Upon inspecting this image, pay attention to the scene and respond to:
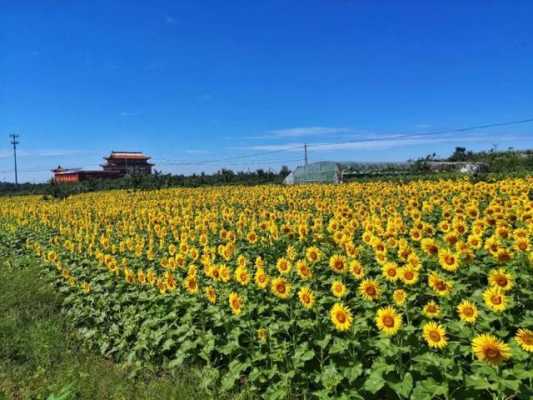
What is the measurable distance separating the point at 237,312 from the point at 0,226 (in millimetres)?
11750

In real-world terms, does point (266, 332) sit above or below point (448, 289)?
below

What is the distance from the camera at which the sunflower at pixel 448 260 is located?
11.7 ft

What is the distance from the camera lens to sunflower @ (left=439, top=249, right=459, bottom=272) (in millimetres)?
3576

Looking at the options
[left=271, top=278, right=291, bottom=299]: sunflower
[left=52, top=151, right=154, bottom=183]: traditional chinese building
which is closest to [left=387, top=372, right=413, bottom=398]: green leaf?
[left=271, top=278, right=291, bottom=299]: sunflower

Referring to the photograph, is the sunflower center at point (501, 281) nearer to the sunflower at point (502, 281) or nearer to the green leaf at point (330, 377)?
the sunflower at point (502, 281)

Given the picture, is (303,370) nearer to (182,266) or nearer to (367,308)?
(367,308)

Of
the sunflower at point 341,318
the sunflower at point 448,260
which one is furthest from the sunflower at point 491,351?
the sunflower at point 448,260

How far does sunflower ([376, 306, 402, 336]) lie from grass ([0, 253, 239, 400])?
56.5 inches

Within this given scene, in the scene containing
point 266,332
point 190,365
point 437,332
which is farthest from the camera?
point 190,365

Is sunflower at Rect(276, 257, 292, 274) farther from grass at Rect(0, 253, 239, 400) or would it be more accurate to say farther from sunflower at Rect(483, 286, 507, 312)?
sunflower at Rect(483, 286, 507, 312)

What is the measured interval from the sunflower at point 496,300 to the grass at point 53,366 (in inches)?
79.4

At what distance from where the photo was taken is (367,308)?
3607mm

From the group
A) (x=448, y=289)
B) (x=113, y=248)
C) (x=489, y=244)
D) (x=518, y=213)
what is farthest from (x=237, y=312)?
(x=113, y=248)

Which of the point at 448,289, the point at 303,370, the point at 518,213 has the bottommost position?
the point at 303,370
